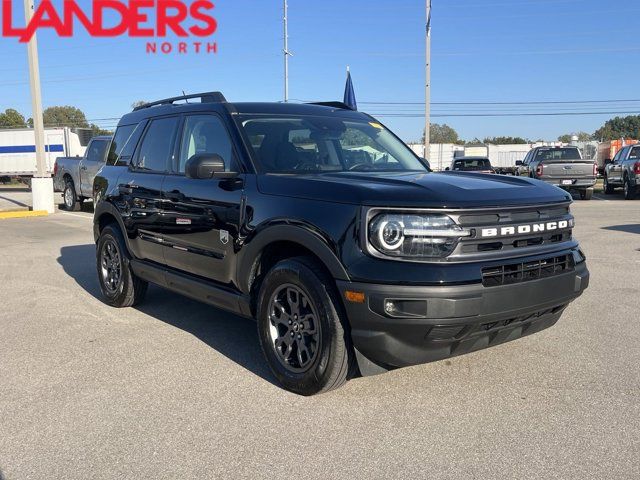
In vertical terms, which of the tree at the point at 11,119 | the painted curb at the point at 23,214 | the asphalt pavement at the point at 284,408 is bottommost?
the asphalt pavement at the point at 284,408

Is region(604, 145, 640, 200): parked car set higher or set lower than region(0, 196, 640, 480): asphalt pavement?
higher

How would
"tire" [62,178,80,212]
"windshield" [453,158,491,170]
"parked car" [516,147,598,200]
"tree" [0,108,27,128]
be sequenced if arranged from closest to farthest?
"tire" [62,178,80,212]
"parked car" [516,147,598,200]
"windshield" [453,158,491,170]
"tree" [0,108,27,128]

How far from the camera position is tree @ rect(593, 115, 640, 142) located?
11944 cm

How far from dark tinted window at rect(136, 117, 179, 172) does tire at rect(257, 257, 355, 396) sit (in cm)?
201

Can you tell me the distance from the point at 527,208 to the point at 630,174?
18.1 m

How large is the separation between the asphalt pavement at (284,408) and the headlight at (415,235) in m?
0.99

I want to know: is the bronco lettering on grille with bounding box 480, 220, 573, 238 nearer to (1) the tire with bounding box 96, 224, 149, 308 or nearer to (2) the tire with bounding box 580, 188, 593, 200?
(1) the tire with bounding box 96, 224, 149, 308

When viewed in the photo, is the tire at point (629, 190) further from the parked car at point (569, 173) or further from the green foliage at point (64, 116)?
the green foliage at point (64, 116)

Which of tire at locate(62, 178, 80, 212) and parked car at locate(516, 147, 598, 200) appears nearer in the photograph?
tire at locate(62, 178, 80, 212)

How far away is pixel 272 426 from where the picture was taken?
340cm

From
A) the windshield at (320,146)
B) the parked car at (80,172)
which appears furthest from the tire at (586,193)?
the windshield at (320,146)

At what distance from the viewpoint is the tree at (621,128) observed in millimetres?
119444

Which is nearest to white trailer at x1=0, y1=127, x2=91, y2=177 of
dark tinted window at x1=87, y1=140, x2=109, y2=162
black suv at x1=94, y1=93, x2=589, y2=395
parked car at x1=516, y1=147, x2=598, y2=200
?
dark tinted window at x1=87, y1=140, x2=109, y2=162

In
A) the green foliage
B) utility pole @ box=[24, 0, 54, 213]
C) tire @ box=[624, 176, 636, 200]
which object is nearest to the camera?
utility pole @ box=[24, 0, 54, 213]
